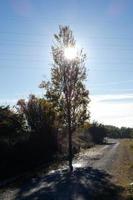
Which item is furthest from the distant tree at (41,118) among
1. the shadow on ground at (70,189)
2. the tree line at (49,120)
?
the shadow on ground at (70,189)

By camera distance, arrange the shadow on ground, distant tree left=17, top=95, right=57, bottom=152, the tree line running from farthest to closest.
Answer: distant tree left=17, top=95, right=57, bottom=152, the tree line, the shadow on ground

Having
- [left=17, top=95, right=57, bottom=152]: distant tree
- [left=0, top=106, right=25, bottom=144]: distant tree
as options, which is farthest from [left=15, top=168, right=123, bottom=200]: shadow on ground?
[left=17, top=95, right=57, bottom=152]: distant tree

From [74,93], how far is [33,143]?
6187 millimetres

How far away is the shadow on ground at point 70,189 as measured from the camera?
18.2 metres

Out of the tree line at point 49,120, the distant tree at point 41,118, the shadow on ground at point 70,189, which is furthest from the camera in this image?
the distant tree at point 41,118

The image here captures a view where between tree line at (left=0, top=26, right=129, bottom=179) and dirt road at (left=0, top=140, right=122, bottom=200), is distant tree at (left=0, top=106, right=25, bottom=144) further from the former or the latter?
dirt road at (left=0, top=140, right=122, bottom=200)

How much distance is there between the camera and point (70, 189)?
66.8 feet

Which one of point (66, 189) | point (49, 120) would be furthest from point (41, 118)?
point (66, 189)

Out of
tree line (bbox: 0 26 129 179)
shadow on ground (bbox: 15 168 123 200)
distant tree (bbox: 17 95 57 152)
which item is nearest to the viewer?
shadow on ground (bbox: 15 168 123 200)

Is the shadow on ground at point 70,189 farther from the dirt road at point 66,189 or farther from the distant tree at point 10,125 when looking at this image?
the distant tree at point 10,125

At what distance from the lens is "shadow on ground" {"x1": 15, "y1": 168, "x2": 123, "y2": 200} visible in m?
18.2

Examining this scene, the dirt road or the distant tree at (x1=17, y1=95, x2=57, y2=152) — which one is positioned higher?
the distant tree at (x1=17, y1=95, x2=57, y2=152)

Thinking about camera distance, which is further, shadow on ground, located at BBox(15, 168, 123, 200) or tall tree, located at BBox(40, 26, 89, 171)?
tall tree, located at BBox(40, 26, 89, 171)

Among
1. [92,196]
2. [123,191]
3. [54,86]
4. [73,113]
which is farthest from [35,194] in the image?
[73,113]
